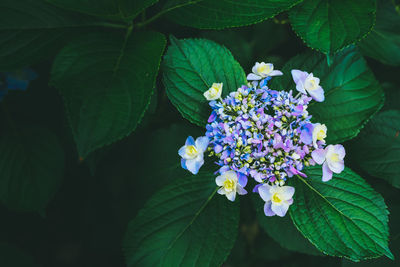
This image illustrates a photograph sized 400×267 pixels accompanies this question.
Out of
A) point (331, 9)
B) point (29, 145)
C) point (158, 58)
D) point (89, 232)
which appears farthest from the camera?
point (89, 232)

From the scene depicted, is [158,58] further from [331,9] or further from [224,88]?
[331,9]

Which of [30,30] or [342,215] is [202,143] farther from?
[30,30]

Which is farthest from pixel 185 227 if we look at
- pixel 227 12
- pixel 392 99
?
pixel 392 99

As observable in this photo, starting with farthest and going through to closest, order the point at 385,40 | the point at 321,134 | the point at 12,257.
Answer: the point at 12,257, the point at 385,40, the point at 321,134

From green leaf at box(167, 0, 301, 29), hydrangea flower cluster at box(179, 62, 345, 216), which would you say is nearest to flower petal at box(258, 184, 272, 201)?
hydrangea flower cluster at box(179, 62, 345, 216)

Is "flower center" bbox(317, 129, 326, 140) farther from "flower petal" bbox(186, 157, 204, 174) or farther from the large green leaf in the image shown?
the large green leaf

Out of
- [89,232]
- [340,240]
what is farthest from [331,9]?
[89,232]
